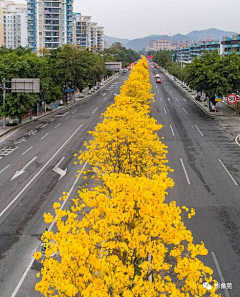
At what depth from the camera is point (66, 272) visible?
864 centimetres

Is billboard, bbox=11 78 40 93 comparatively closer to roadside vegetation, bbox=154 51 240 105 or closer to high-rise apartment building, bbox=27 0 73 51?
roadside vegetation, bbox=154 51 240 105

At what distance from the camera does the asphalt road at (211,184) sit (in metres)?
16.4

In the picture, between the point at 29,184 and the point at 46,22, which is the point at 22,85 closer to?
the point at 29,184

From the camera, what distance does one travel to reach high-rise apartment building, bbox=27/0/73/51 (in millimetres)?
115875

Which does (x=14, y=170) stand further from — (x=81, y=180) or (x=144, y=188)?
(x=144, y=188)

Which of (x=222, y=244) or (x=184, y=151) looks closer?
(x=222, y=244)

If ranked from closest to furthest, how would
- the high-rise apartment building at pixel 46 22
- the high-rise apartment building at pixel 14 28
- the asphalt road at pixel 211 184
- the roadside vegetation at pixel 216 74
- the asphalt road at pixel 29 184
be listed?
the asphalt road at pixel 29 184
the asphalt road at pixel 211 184
the roadside vegetation at pixel 216 74
the high-rise apartment building at pixel 46 22
the high-rise apartment building at pixel 14 28

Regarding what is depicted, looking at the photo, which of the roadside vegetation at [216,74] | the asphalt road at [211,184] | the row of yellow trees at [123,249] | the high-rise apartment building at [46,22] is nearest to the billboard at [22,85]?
the asphalt road at [211,184]

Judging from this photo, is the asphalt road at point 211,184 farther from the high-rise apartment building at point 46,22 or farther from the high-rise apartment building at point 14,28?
the high-rise apartment building at point 14,28

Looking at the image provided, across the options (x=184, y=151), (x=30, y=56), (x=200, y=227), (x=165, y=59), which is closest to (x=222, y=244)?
(x=200, y=227)

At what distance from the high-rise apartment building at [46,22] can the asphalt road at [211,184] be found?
80.0 m

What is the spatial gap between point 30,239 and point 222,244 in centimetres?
936

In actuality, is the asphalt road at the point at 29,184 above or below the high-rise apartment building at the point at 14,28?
below

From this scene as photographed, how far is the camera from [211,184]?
82.5 feet
